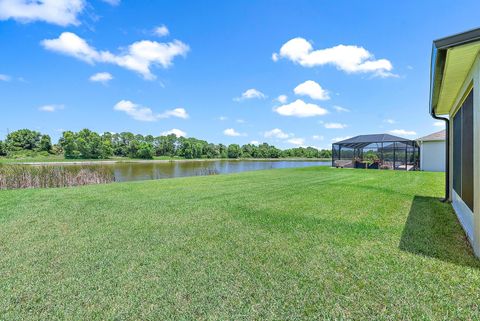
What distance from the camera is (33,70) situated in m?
16.1

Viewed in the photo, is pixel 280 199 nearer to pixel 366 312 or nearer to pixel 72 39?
pixel 366 312

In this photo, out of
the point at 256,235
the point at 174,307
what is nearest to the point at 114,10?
the point at 256,235

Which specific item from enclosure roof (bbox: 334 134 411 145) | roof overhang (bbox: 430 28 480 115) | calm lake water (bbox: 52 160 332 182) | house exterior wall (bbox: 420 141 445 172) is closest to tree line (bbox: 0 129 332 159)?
calm lake water (bbox: 52 160 332 182)

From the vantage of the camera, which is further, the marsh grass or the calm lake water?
the calm lake water

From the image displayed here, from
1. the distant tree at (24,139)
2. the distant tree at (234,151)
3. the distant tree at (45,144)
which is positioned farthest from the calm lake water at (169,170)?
the distant tree at (24,139)

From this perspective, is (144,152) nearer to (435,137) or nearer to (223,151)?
(223,151)

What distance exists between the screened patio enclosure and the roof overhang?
44.2ft

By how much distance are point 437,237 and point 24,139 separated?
7090 centimetres

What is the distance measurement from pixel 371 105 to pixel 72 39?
18.9 metres

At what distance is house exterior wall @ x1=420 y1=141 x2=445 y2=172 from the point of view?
43.2 feet

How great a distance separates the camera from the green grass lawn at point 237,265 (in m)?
1.66

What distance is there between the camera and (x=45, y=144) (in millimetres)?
51219

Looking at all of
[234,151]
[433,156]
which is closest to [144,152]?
[234,151]

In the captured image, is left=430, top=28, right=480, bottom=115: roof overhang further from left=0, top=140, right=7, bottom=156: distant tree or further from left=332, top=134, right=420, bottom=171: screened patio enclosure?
left=0, top=140, right=7, bottom=156: distant tree
